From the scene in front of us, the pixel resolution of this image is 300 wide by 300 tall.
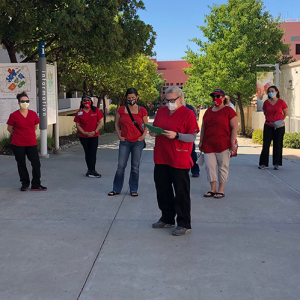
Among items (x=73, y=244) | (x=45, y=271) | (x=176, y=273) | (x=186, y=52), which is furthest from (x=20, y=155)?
(x=186, y=52)

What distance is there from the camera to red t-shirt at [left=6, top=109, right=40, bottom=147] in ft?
23.4

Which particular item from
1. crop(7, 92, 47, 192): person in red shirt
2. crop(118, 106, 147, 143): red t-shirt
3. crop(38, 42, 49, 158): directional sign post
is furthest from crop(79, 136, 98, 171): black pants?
crop(38, 42, 49, 158): directional sign post

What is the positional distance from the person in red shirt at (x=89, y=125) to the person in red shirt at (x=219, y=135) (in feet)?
8.46

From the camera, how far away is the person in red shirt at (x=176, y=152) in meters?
4.77

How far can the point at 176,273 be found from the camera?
149 inches

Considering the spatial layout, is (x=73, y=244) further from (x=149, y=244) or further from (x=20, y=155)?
(x=20, y=155)

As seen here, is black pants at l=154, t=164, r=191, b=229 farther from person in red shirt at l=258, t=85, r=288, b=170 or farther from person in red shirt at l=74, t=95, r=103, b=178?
person in red shirt at l=258, t=85, r=288, b=170

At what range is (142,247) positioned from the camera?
4.48m

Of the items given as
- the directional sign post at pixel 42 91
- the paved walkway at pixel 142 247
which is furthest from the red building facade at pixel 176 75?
the paved walkway at pixel 142 247

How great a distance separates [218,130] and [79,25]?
6397 mm

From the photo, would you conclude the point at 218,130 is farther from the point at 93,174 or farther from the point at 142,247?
the point at 93,174

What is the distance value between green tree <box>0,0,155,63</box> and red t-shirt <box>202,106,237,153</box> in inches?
238

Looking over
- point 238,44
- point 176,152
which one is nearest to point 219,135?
point 176,152

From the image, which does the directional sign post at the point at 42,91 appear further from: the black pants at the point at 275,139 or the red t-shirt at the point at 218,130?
the red t-shirt at the point at 218,130
